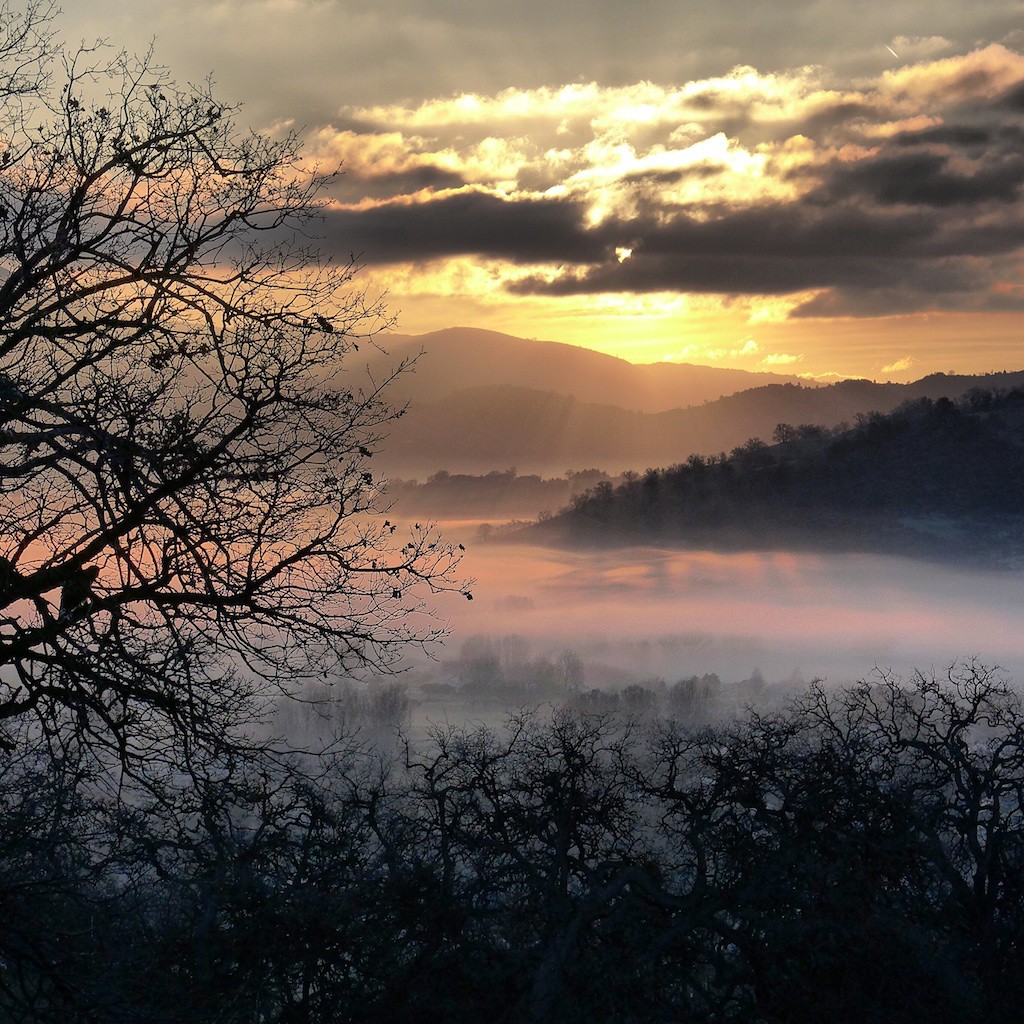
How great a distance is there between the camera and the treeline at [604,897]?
15812 millimetres

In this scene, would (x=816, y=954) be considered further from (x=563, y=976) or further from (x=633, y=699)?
(x=633, y=699)

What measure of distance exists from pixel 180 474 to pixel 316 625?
197 cm

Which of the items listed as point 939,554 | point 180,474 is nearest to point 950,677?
point 180,474

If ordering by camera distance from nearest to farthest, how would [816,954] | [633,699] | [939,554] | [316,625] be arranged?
[316,625]
[816,954]
[633,699]
[939,554]

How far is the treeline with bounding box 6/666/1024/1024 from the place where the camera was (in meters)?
15.8

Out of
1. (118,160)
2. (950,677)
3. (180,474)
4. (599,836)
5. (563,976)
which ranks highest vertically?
(118,160)

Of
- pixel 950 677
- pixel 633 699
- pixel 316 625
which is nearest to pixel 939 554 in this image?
pixel 633 699

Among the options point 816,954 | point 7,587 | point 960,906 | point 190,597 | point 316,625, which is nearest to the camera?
point 7,587

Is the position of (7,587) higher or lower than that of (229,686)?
higher

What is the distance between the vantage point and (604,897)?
16.5 m

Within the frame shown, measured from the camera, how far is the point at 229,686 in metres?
9.34

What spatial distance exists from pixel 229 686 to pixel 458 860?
35.7 feet

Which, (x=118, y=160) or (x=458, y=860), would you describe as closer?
(x=118, y=160)

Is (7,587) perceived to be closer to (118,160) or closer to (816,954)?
(118,160)
